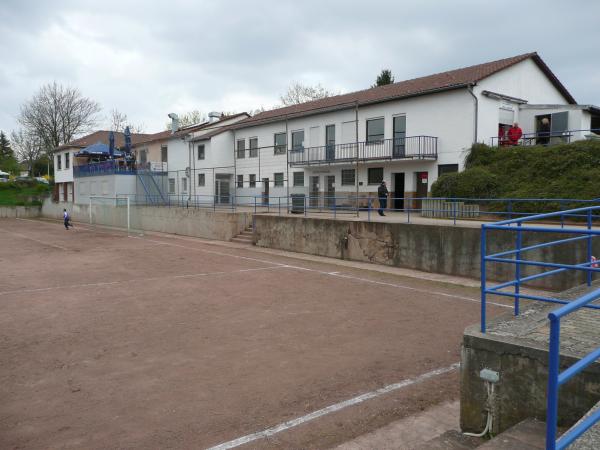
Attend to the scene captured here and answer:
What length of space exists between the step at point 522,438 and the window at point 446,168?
2090 cm

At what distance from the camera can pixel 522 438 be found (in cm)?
363

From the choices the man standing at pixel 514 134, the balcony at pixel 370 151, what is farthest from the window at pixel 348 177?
the man standing at pixel 514 134

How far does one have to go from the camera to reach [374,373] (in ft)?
21.3

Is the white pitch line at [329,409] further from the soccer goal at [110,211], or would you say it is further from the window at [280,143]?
the soccer goal at [110,211]

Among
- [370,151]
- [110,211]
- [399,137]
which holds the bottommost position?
[110,211]

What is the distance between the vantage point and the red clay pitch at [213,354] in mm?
5039

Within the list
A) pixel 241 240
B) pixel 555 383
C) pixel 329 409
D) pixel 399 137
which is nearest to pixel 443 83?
pixel 399 137

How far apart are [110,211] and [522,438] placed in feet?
128

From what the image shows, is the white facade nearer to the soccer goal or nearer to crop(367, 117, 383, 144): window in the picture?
the soccer goal

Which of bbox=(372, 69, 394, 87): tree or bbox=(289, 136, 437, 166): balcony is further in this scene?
bbox=(372, 69, 394, 87): tree

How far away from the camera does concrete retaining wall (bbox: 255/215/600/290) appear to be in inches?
503

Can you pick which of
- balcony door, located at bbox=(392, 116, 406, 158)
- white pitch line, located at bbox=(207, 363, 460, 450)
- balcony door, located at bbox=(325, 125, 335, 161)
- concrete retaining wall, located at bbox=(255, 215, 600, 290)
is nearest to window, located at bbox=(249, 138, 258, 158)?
balcony door, located at bbox=(325, 125, 335, 161)

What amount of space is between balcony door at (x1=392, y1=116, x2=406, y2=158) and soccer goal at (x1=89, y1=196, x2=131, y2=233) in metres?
19.7

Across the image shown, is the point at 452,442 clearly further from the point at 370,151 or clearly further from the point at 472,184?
the point at 370,151
